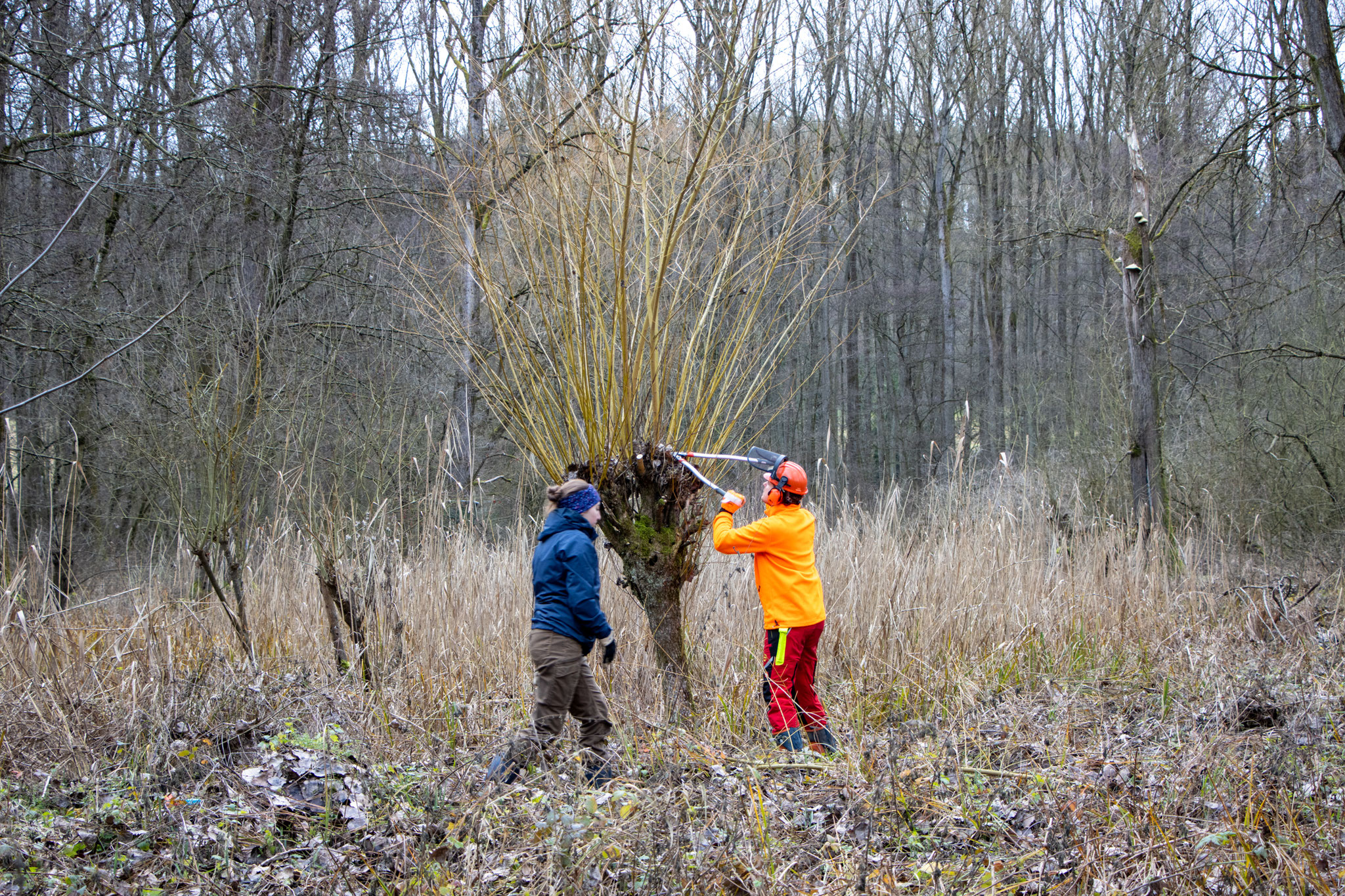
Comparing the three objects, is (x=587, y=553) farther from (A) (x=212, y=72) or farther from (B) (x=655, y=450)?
(A) (x=212, y=72)

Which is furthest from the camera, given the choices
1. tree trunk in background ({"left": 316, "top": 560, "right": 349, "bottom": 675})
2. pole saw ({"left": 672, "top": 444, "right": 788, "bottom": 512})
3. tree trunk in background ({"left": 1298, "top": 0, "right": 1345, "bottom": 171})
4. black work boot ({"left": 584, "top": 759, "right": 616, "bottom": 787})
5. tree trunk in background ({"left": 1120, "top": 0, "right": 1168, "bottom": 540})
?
tree trunk in background ({"left": 1120, "top": 0, "right": 1168, "bottom": 540})

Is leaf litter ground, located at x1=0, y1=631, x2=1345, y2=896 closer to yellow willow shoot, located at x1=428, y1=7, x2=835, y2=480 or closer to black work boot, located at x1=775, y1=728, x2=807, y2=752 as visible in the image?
black work boot, located at x1=775, y1=728, x2=807, y2=752

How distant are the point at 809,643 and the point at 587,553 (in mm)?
1215

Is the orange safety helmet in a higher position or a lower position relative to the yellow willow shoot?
lower

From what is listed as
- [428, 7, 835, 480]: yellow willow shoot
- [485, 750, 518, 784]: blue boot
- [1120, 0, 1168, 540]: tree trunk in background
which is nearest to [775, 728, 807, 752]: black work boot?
[485, 750, 518, 784]: blue boot

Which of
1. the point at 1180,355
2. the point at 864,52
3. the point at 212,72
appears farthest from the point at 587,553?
the point at 864,52

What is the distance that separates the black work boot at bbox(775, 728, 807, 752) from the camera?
407cm

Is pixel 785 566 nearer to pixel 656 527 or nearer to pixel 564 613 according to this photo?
pixel 656 527

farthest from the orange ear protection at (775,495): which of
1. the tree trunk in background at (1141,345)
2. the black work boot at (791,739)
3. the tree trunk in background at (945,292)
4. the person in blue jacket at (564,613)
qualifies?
the tree trunk in background at (945,292)

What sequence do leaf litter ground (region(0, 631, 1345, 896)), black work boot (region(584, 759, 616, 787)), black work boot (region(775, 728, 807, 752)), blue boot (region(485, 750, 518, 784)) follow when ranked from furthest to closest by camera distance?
black work boot (region(775, 728, 807, 752)) → black work boot (region(584, 759, 616, 787)) → blue boot (region(485, 750, 518, 784)) → leaf litter ground (region(0, 631, 1345, 896))

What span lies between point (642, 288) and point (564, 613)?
1516mm

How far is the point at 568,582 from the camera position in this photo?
377cm

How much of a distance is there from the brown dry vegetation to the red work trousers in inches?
7.3

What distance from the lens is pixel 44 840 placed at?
118 inches
